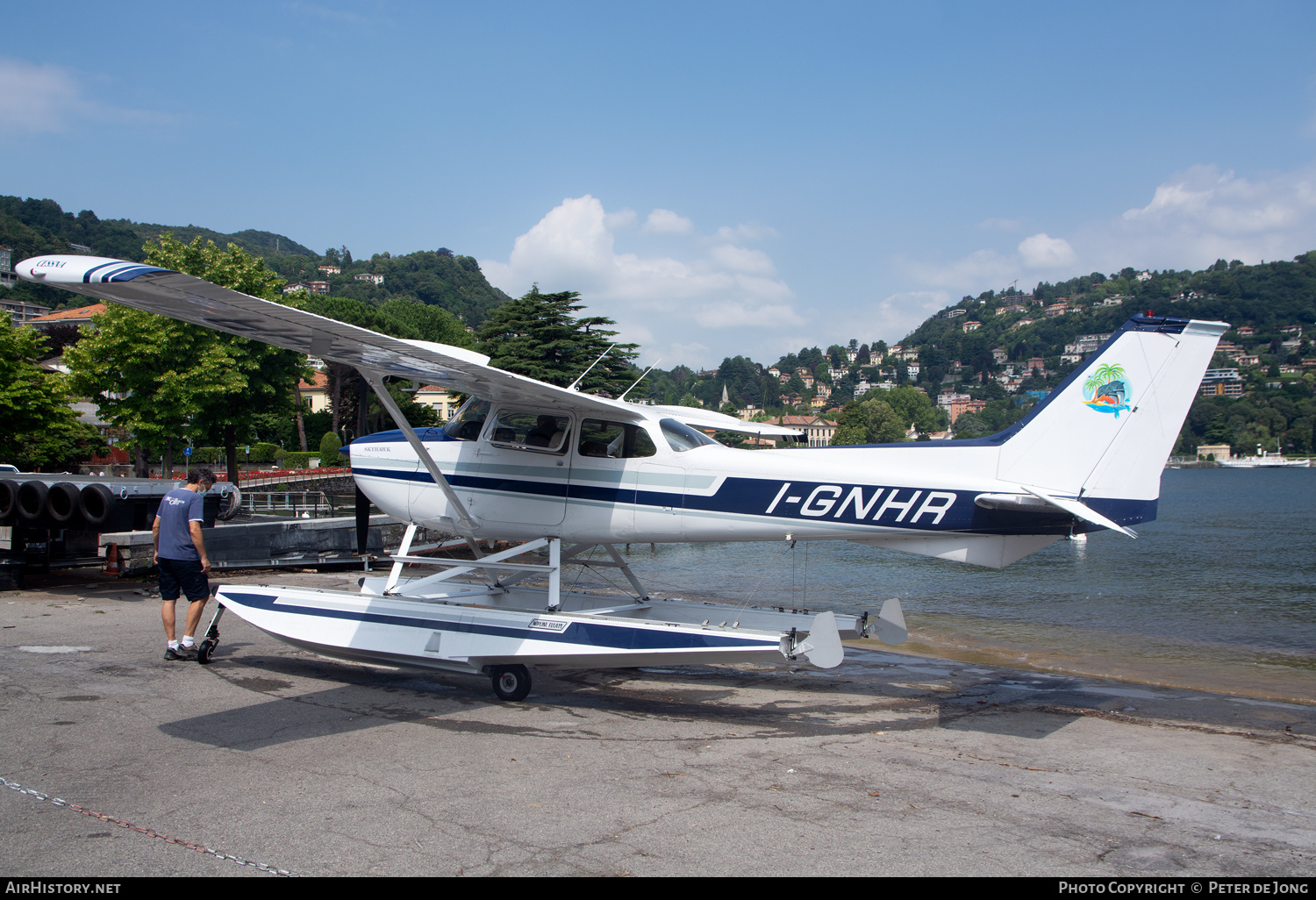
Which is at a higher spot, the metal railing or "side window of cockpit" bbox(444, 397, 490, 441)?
"side window of cockpit" bbox(444, 397, 490, 441)

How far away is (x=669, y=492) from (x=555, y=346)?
1398 inches

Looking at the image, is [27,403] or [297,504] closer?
[297,504]

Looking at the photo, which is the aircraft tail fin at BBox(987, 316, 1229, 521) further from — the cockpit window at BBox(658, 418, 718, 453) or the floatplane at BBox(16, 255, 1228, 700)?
the cockpit window at BBox(658, 418, 718, 453)

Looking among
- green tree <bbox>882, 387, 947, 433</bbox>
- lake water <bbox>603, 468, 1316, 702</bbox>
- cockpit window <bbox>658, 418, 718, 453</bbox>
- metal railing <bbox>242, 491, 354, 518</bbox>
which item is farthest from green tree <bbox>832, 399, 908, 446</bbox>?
cockpit window <bbox>658, 418, 718, 453</bbox>

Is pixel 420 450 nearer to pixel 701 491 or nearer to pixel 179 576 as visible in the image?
pixel 179 576

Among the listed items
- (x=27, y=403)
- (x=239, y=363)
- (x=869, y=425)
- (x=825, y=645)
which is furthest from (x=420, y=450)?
(x=869, y=425)

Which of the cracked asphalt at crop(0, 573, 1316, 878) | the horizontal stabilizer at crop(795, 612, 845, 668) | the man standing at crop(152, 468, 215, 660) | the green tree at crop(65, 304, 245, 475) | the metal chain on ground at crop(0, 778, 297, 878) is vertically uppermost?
the green tree at crop(65, 304, 245, 475)

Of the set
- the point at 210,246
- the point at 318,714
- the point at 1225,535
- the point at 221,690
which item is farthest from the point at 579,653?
the point at 1225,535

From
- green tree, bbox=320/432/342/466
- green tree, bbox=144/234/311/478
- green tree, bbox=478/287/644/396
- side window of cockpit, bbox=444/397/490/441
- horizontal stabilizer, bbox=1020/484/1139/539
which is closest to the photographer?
horizontal stabilizer, bbox=1020/484/1139/539

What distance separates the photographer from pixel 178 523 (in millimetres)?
7723

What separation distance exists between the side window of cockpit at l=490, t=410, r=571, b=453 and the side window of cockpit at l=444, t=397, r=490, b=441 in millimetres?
186

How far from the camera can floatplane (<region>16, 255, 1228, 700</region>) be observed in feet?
22.9

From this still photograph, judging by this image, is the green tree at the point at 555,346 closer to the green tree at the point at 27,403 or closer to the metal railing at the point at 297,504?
the metal railing at the point at 297,504
